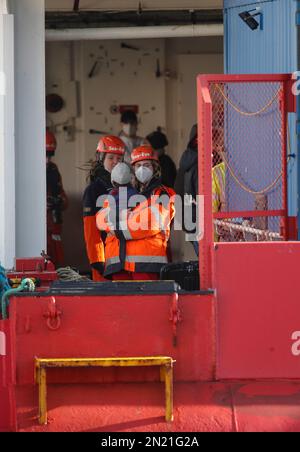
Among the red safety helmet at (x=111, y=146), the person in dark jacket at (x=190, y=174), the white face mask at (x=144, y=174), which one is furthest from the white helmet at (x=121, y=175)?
the person in dark jacket at (x=190, y=174)

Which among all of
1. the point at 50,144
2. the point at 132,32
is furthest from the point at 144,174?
the point at 50,144

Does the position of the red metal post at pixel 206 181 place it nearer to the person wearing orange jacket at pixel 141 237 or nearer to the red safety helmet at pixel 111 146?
the person wearing orange jacket at pixel 141 237

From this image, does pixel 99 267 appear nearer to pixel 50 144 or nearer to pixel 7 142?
pixel 7 142

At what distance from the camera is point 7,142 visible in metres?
10.8

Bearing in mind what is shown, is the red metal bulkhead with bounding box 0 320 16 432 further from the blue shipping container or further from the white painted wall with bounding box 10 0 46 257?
the white painted wall with bounding box 10 0 46 257

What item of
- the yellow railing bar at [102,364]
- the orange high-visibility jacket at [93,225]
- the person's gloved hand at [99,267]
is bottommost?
the yellow railing bar at [102,364]

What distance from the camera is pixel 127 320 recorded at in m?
6.15

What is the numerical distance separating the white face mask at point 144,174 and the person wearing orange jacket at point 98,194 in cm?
99

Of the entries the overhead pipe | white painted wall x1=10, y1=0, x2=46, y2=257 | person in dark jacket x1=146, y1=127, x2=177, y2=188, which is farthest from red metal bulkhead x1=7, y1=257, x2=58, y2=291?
person in dark jacket x1=146, y1=127, x2=177, y2=188

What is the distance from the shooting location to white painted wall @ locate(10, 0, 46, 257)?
11.3m

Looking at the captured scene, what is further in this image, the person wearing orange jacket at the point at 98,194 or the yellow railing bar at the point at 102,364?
the person wearing orange jacket at the point at 98,194

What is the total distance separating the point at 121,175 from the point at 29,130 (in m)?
1.85

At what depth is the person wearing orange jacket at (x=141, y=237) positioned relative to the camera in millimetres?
9273
